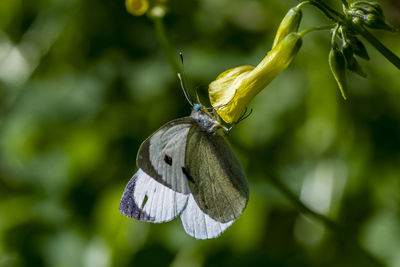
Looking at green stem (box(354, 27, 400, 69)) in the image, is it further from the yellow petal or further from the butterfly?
the butterfly

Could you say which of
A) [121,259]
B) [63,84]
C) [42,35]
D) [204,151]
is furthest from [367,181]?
[42,35]

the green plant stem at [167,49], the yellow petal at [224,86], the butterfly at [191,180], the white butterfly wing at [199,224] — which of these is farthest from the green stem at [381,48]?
the green plant stem at [167,49]

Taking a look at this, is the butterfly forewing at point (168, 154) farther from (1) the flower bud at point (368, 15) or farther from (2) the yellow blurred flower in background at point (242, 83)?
(1) the flower bud at point (368, 15)

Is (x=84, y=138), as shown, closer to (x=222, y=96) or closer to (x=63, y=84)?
(x=63, y=84)

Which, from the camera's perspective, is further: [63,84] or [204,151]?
[63,84]

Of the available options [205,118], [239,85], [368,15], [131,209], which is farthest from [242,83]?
[131,209]

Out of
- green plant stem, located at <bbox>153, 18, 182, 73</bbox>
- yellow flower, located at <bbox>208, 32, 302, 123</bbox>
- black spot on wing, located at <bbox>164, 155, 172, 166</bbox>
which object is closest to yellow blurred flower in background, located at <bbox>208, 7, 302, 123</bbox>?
yellow flower, located at <bbox>208, 32, 302, 123</bbox>

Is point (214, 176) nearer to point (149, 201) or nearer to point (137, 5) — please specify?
point (149, 201)

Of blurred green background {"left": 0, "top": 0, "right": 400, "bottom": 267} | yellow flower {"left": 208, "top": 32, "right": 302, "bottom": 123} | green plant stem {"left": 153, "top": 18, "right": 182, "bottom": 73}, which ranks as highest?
green plant stem {"left": 153, "top": 18, "right": 182, "bottom": 73}
